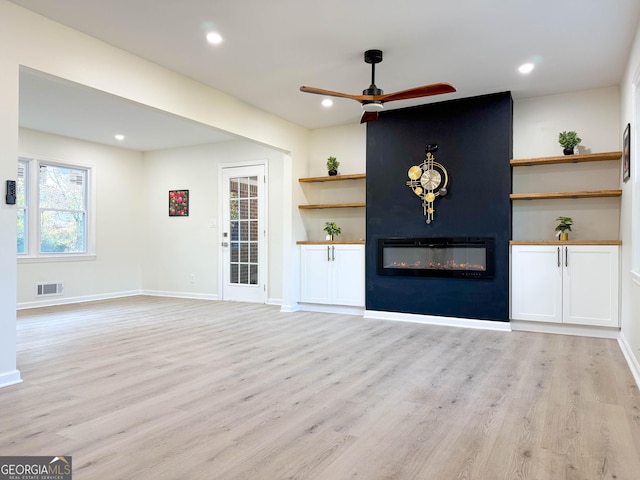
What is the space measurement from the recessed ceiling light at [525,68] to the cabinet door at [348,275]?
→ 2659mm

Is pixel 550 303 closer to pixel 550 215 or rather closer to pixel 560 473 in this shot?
pixel 550 215

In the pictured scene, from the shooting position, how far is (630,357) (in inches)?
Answer: 139

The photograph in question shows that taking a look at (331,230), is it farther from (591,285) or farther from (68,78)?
(68,78)

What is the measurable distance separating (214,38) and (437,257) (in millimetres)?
3343

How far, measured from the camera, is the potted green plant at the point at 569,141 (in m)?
4.70

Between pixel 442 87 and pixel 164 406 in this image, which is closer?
pixel 164 406

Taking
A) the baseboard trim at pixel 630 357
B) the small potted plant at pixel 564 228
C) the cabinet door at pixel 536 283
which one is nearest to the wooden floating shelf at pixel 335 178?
the cabinet door at pixel 536 283

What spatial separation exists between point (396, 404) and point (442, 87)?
2.45 metres

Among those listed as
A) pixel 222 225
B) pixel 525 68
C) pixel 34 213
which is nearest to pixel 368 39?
pixel 525 68

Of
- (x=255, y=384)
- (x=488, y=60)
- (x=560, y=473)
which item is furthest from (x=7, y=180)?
(x=488, y=60)

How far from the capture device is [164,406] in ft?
8.49

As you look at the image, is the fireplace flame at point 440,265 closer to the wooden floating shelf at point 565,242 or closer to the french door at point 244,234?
the wooden floating shelf at point 565,242

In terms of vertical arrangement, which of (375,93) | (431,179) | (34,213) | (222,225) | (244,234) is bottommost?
(244,234)

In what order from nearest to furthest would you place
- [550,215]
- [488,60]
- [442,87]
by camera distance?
[442,87]
[488,60]
[550,215]
